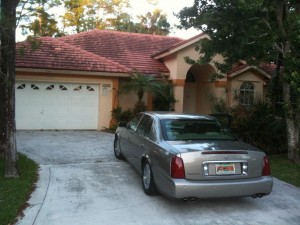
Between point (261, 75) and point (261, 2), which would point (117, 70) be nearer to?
point (261, 75)

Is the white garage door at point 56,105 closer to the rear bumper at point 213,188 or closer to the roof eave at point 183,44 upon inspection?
the roof eave at point 183,44

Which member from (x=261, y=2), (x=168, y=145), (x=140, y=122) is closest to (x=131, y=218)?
(x=168, y=145)

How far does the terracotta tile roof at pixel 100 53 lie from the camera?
1528 centimetres

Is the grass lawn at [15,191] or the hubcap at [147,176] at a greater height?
the hubcap at [147,176]

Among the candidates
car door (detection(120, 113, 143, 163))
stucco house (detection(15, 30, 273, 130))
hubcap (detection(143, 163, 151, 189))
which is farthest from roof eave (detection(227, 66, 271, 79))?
hubcap (detection(143, 163, 151, 189))

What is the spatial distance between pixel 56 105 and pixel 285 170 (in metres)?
10.0

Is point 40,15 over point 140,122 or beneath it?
over

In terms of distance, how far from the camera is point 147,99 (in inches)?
699

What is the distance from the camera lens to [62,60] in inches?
614

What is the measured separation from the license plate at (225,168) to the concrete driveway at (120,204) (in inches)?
25.8

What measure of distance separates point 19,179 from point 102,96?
940 centimetres

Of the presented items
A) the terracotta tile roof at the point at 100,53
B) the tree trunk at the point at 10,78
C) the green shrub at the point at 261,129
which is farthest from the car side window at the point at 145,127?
the terracotta tile roof at the point at 100,53

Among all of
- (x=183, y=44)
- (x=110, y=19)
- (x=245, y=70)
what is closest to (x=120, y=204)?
(x=183, y=44)

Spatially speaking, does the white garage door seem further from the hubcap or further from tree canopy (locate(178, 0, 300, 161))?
the hubcap
